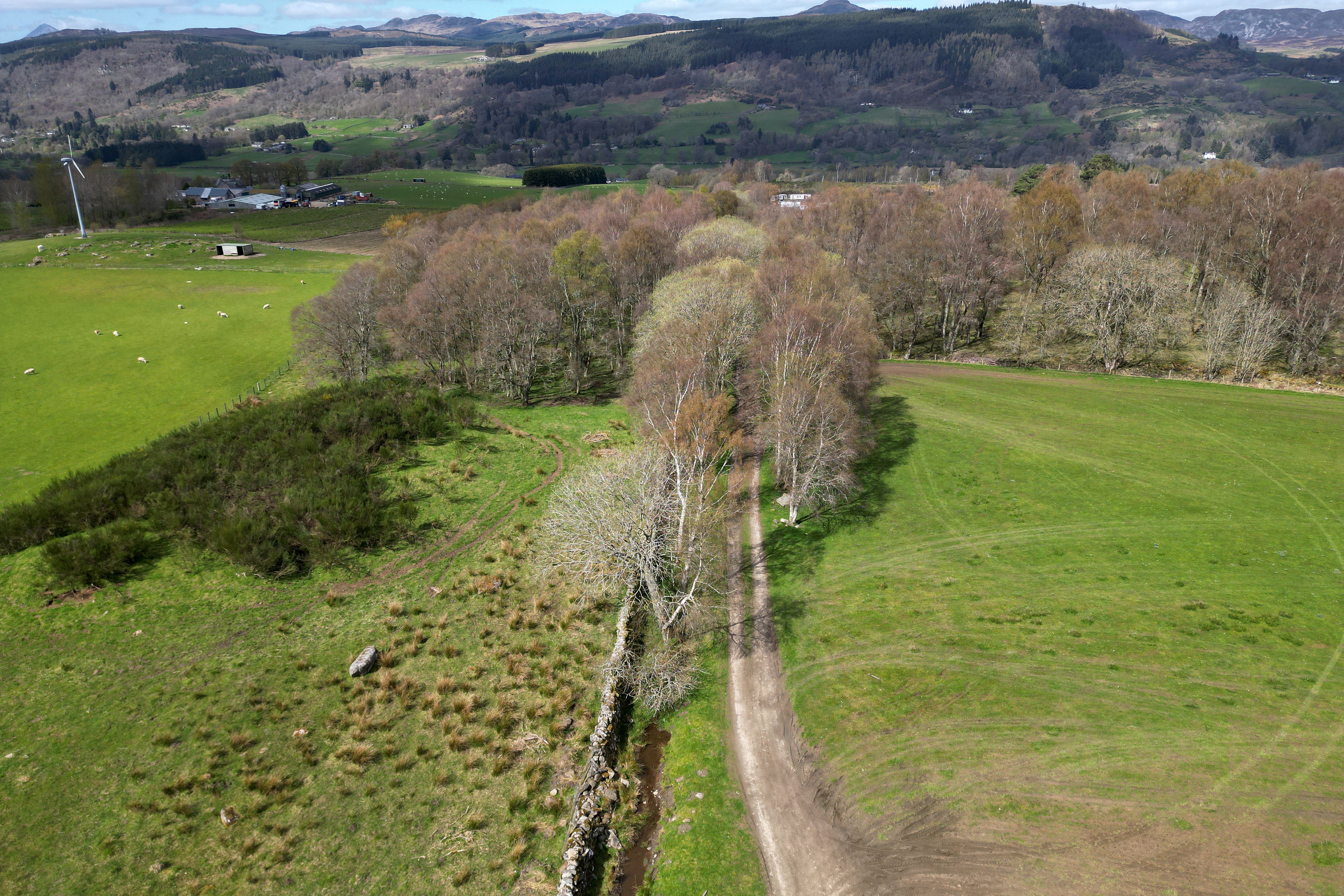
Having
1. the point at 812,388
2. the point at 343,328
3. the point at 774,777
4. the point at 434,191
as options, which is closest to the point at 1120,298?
the point at 812,388

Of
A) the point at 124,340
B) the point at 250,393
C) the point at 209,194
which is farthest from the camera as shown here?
the point at 209,194

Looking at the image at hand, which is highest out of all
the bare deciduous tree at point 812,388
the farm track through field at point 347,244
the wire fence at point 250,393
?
the farm track through field at point 347,244

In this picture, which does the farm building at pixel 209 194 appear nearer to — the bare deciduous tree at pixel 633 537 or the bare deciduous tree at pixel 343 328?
the bare deciduous tree at pixel 343 328

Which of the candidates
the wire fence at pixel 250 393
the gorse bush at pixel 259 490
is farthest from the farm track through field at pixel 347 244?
the gorse bush at pixel 259 490

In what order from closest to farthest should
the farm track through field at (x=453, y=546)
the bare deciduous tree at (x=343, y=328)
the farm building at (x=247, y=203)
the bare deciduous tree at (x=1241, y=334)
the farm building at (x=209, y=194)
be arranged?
the farm track through field at (x=453, y=546) < the bare deciduous tree at (x=1241, y=334) < the bare deciduous tree at (x=343, y=328) < the farm building at (x=247, y=203) < the farm building at (x=209, y=194)

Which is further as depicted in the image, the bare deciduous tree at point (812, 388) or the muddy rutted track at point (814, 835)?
the bare deciduous tree at point (812, 388)

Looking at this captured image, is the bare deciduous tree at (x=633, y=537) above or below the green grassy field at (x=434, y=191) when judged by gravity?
below

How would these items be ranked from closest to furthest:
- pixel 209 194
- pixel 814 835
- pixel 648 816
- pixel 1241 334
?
pixel 814 835 < pixel 648 816 < pixel 1241 334 < pixel 209 194

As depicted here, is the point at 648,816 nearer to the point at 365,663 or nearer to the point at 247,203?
the point at 365,663
